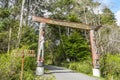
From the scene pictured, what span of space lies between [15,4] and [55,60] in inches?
394

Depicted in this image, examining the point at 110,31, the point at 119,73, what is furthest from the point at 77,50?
the point at 119,73

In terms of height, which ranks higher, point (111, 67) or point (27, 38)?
point (27, 38)

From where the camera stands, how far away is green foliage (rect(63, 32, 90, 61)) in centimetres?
2723

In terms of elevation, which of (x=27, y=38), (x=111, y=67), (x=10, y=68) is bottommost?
(x=111, y=67)

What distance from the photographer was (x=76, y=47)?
90.9 ft

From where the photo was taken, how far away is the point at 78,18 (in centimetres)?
3219

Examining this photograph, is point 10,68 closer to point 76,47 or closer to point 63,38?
point 76,47

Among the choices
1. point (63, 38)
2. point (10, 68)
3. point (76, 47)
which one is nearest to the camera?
point (10, 68)

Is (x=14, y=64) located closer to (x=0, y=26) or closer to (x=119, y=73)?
(x=119, y=73)

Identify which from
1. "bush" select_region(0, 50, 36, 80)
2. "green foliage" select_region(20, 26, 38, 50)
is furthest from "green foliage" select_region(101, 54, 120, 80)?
"green foliage" select_region(20, 26, 38, 50)

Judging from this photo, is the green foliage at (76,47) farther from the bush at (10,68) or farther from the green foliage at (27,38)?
the bush at (10,68)

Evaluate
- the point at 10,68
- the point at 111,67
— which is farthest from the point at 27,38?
the point at 10,68

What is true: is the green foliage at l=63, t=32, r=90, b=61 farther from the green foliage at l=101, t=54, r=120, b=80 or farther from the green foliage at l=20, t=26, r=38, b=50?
the green foliage at l=101, t=54, r=120, b=80

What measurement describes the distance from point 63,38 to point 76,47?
3357mm
